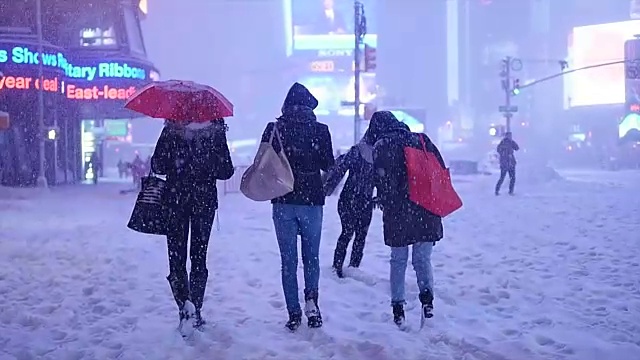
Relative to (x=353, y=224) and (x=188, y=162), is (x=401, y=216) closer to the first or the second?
(x=188, y=162)

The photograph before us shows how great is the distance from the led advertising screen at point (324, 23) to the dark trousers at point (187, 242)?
9972 centimetres

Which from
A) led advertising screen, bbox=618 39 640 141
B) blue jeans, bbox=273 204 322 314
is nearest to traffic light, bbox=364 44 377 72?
blue jeans, bbox=273 204 322 314

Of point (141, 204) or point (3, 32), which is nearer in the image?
point (141, 204)

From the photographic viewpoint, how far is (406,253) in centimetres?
628

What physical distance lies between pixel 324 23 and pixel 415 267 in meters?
106

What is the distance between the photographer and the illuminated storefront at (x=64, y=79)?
87.4 ft

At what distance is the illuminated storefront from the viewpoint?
1048 inches

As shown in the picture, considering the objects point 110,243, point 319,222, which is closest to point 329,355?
point 319,222

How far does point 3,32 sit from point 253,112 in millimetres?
119756

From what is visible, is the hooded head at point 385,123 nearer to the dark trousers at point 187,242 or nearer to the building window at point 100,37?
the dark trousers at point 187,242

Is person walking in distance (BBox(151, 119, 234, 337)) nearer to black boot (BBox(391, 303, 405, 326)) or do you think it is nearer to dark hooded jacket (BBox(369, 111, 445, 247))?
dark hooded jacket (BBox(369, 111, 445, 247))

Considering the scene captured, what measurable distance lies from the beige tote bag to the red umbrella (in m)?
0.54

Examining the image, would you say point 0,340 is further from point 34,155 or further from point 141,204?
point 34,155

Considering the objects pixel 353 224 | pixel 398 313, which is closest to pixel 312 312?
pixel 398 313
